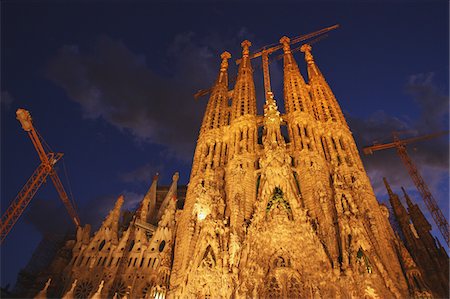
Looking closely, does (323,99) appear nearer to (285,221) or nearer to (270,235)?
(285,221)

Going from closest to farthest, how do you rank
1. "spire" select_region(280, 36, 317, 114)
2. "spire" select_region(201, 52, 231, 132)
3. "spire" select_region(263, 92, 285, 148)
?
"spire" select_region(263, 92, 285, 148), "spire" select_region(280, 36, 317, 114), "spire" select_region(201, 52, 231, 132)

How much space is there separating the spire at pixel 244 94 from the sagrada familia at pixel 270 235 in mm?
319

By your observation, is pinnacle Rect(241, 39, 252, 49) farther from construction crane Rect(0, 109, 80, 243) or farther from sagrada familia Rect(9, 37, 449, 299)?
construction crane Rect(0, 109, 80, 243)

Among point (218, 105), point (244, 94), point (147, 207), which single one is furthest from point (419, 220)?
point (147, 207)

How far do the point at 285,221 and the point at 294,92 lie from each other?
18.8m

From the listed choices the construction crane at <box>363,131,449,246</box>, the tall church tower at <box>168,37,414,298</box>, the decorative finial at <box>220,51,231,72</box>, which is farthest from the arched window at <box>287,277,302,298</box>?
the decorative finial at <box>220,51,231,72</box>

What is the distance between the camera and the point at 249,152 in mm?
31516

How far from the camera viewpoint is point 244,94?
132ft

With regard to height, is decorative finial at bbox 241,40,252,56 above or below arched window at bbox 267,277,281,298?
above

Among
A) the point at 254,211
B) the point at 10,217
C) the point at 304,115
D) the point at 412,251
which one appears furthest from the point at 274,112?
the point at 10,217

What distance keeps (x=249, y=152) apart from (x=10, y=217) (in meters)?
28.2

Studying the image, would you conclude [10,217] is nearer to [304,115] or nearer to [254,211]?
[254,211]

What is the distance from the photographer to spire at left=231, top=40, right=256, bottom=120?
123 feet

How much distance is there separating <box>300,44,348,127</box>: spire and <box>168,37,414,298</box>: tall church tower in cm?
26
